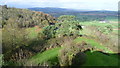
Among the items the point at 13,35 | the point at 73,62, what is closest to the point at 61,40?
the point at 13,35

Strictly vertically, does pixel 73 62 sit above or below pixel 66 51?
below

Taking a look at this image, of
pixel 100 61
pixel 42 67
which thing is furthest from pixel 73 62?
pixel 42 67

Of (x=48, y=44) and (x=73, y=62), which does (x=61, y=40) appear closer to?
(x=48, y=44)

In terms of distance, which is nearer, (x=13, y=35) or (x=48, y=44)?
(x=13, y=35)

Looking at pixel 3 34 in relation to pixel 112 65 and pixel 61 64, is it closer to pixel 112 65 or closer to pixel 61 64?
pixel 61 64

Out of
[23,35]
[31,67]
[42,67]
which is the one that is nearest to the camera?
[31,67]

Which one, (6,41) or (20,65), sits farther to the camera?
(6,41)

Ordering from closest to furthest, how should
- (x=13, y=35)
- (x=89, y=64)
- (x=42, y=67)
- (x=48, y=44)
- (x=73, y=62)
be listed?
(x=42, y=67) < (x=73, y=62) < (x=89, y=64) < (x=13, y=35) < (x=48, y=44)

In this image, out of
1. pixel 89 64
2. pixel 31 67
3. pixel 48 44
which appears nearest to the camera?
pixel 31 67

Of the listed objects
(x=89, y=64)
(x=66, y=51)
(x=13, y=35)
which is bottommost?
(x=89, y=64)
